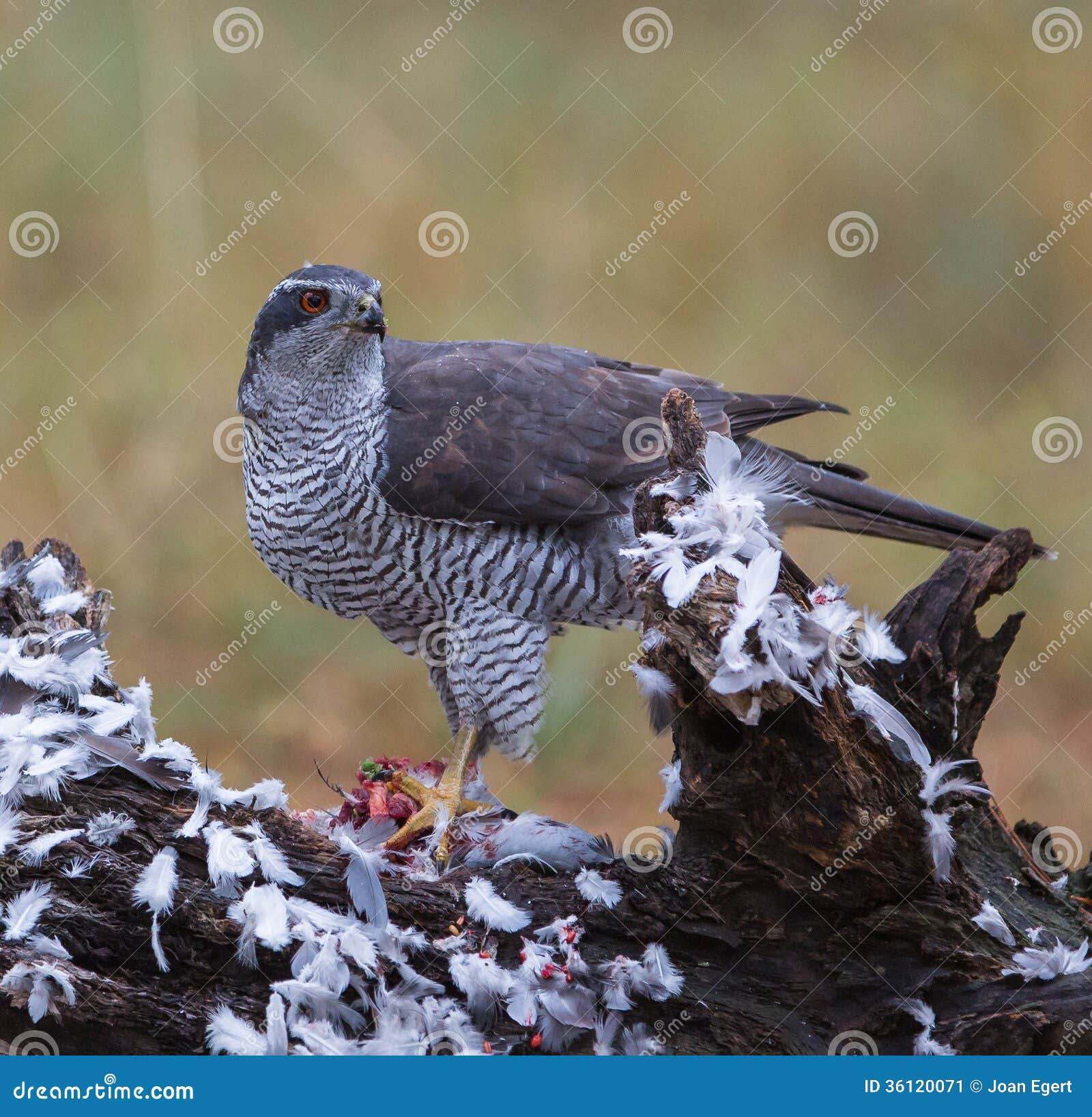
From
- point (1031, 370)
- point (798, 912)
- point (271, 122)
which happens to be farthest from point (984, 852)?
Result: point (271, 122)

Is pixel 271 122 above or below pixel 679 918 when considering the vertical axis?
above

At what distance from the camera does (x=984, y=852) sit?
255 centimetres

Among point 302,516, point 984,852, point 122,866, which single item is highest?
point 984,852

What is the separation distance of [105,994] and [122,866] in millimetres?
235

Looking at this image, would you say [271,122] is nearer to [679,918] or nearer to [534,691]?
[534,691]
